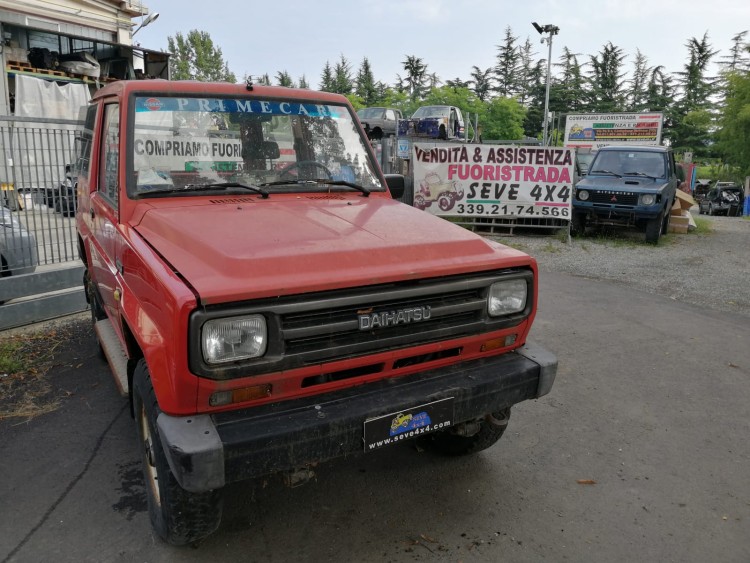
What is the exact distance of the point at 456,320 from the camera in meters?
2.80

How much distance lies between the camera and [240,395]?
7.77 feet

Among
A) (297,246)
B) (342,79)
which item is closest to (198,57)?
(342,79)

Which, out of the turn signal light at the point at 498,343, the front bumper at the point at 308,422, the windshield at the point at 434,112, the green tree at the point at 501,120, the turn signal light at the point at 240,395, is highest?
the green tree at the point at 501,120

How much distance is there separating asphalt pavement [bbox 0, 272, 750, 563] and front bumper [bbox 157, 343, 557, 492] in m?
0.69

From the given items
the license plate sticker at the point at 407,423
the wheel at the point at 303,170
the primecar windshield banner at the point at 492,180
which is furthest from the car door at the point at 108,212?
the primecar windshield banner at the point at 492,180

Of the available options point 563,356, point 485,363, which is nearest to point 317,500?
point 485,363

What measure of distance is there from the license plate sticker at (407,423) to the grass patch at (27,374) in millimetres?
2992

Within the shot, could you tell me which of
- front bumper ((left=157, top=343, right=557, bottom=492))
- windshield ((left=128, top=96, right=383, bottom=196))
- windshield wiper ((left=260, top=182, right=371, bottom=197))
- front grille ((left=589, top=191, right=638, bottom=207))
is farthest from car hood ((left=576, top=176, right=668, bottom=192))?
front bumper ((left=157, top=343, right=557, bottom=492))

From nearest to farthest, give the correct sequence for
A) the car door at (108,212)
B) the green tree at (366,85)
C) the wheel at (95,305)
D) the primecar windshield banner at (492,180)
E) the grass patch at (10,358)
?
the car door at (108,212)
the wheel at (95,305)
the grass patch at (10,358)
the primecar windshield banner at (492,180)
the green tree at (366,85)

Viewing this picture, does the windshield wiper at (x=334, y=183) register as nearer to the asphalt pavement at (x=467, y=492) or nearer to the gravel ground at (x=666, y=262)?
the asphalt pavement at (x=467, y=492)

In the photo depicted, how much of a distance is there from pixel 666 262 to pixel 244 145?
29.2 feet

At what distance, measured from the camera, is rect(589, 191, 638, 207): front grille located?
11.5 meters

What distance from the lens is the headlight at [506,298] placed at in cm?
290

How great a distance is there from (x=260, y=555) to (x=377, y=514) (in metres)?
0.65
